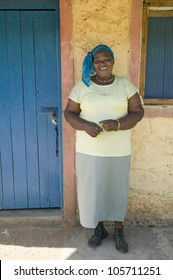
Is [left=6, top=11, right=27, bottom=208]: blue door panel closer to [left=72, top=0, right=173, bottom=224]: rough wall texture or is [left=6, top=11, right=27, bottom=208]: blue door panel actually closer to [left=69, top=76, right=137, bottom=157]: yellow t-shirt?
[left=72, top=0, right=173, bottom=224]: rough wall texture

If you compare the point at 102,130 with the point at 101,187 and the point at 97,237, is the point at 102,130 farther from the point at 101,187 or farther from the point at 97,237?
the point at 97,237

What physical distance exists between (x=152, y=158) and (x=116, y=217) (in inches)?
29.1

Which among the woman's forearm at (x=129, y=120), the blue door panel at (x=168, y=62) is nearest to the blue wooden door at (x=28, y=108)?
the woman's forearm at (x=129, y=120)

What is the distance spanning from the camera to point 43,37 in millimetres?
3188

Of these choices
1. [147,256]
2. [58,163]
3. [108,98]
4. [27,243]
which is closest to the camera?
[108,98]

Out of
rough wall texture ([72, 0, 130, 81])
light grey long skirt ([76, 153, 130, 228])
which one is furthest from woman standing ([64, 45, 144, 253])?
rough wall texture ([72, 0, 130, 81])

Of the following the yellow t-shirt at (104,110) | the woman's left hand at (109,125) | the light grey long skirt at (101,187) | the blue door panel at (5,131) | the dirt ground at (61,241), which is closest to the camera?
the woman's left hand at (109,125)

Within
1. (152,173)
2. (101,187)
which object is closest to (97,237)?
(101,187)

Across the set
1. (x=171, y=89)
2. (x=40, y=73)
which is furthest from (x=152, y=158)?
(x=40, y=73)

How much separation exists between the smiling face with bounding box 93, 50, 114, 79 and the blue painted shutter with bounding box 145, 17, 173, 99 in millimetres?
702

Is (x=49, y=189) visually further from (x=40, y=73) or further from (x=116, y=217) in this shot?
(x=40, y=73)

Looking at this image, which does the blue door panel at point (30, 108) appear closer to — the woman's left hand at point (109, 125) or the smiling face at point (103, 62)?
the smiling face at point (103, 62)

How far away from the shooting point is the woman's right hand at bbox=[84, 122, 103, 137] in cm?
264

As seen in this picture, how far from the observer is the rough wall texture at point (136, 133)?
3.04 m
